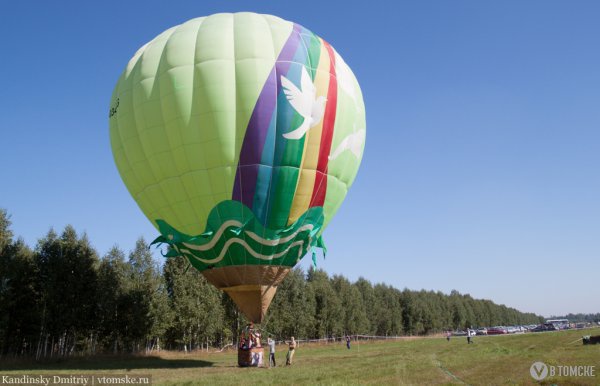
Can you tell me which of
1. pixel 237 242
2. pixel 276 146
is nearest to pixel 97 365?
pixel 237 242

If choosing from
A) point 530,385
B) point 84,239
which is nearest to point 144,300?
point 84,239

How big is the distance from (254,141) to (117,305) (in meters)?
25.0

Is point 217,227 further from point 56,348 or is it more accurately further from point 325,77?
point 56,348

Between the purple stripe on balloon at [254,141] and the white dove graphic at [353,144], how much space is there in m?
3.20

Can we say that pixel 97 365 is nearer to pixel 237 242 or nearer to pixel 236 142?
pixel 237 242

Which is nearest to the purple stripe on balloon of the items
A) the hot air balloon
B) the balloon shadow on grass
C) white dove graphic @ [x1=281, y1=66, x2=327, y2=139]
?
the hot air balloon

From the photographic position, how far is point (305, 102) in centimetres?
1727

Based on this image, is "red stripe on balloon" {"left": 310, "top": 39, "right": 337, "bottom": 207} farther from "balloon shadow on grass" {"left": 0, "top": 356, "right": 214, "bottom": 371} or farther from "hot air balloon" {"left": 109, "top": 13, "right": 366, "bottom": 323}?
"balloon shadow on grass" {"left": 0, "top": 356, "right": 214, "bottom": 371}

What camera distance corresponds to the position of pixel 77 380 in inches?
595

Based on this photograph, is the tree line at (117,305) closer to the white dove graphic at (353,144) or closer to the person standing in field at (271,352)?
the person standing in field at (271,352)

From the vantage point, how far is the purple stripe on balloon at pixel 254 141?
55.0ft

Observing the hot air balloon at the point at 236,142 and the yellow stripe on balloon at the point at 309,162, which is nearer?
the hot air balloon at the point at 236,142

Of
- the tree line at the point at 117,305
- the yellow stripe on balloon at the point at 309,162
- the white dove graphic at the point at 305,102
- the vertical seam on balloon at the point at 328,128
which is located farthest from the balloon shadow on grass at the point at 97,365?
the white dove graphic at the point at 305,102

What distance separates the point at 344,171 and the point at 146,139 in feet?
26.9
